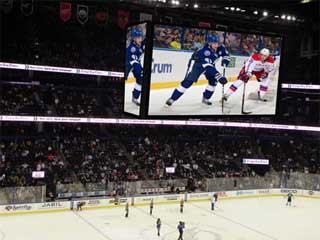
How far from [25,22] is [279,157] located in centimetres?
1949

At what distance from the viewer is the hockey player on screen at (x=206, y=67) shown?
34.9 feet

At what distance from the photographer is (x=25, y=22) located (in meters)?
29.1

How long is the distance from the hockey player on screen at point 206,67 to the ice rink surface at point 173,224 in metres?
9.63

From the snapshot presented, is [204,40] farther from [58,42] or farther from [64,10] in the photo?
[58,42]

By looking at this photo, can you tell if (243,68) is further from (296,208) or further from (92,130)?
(92,130)

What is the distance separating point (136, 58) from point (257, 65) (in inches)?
128

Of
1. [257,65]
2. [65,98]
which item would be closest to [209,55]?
[257,65]

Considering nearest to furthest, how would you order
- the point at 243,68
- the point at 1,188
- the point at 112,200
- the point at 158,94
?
the point at 158,94
the point at 243,68
the point at 1,188
the point at 112,200

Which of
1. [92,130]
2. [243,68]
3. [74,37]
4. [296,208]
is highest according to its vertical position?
[74,37]

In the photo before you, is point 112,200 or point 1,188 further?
point 112,200

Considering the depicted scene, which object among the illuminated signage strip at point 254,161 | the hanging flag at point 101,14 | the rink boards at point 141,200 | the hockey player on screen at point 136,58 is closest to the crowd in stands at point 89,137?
the illuminated signage strip at point 254,161

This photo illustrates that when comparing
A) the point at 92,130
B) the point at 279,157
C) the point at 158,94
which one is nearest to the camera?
the point at 158,94

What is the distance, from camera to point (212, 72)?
11.0 meters

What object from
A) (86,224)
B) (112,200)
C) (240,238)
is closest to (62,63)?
(112,200)
